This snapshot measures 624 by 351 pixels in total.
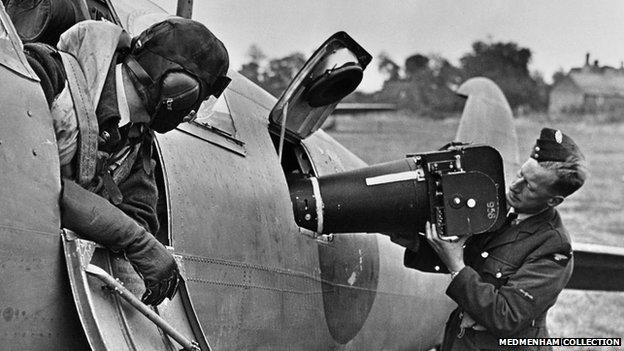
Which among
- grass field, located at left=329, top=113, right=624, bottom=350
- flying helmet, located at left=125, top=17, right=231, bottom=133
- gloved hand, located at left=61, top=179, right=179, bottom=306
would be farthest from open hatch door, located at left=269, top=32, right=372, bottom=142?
grass field, located at left=329, top=113, right=624, bottom=350

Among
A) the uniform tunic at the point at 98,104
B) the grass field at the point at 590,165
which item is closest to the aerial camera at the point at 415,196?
the uniform tunic at the point at 98,104

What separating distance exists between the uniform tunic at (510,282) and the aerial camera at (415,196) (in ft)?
0.71

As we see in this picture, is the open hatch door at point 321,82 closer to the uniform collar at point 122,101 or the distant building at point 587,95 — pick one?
the uniform collar at point 122,101

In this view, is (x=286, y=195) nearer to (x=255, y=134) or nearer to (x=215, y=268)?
(x=255, y=134)

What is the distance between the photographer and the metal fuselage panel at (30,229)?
2.38 m

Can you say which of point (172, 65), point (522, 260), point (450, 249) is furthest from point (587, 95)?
point (172, 65)

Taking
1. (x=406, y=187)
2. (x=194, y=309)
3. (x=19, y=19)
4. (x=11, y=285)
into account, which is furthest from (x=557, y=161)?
(x=11, y=285)

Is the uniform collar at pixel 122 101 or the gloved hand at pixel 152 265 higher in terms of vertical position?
the uniform collar at pixel 122 101

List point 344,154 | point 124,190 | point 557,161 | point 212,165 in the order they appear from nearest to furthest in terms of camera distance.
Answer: point 124,190 < point 212,165 < point 557,161 < point 344,154

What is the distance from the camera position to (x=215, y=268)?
370 centimetres

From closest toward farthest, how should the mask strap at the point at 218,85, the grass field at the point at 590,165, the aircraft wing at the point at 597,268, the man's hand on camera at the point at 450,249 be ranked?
the mask strap at the point at 218,85 → the man's hand on camera at the point at 450,249 → the aircraft wing at the point at 597,268 → the grass field at the point at 590,165

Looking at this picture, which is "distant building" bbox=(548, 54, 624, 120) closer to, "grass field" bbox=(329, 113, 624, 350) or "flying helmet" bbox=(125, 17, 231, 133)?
"grass field" bbox=(329, 113, 624, 350)

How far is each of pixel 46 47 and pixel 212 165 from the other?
4.24ft

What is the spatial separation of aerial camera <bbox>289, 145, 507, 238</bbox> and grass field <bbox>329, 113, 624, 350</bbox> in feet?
20.3
